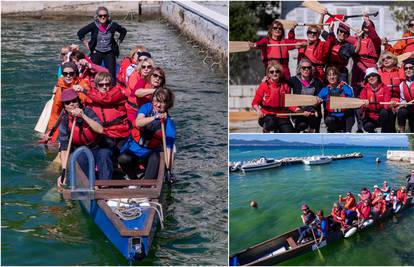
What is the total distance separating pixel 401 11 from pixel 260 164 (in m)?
11.8

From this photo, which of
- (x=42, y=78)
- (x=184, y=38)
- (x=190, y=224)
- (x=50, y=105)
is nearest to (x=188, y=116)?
(x=50, y=105)

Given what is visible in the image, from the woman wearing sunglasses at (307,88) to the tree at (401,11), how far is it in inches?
338

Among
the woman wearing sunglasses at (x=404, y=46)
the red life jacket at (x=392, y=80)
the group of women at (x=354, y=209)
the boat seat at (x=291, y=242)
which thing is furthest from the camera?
the woman wearing sunglasses at (x=404, y=46)

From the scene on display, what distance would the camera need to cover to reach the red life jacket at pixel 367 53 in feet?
28.3

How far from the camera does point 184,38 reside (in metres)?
18.6

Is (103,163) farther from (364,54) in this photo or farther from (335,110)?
(364,54)

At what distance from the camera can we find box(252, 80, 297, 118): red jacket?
7.69 meters

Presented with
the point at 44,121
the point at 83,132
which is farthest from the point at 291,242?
the point at 44,121

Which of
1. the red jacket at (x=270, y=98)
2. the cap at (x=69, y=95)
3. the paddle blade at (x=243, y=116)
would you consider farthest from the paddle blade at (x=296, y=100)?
the paddle blade at (x=243, y=116)

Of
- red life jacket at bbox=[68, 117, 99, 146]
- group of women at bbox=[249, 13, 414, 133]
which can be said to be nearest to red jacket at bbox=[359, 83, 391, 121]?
group of women at bbox=[249, 13, 414, 133]

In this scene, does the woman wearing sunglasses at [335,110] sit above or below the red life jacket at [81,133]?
above

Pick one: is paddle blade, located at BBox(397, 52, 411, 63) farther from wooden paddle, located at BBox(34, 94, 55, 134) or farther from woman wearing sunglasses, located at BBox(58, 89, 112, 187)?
wooden paddle, located at BBox(34, 94, 55, 134)

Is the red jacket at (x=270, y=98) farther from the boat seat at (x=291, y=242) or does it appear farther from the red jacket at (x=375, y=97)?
the boat seat at (x=291, y=242)

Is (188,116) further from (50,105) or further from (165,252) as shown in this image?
(165,252)
